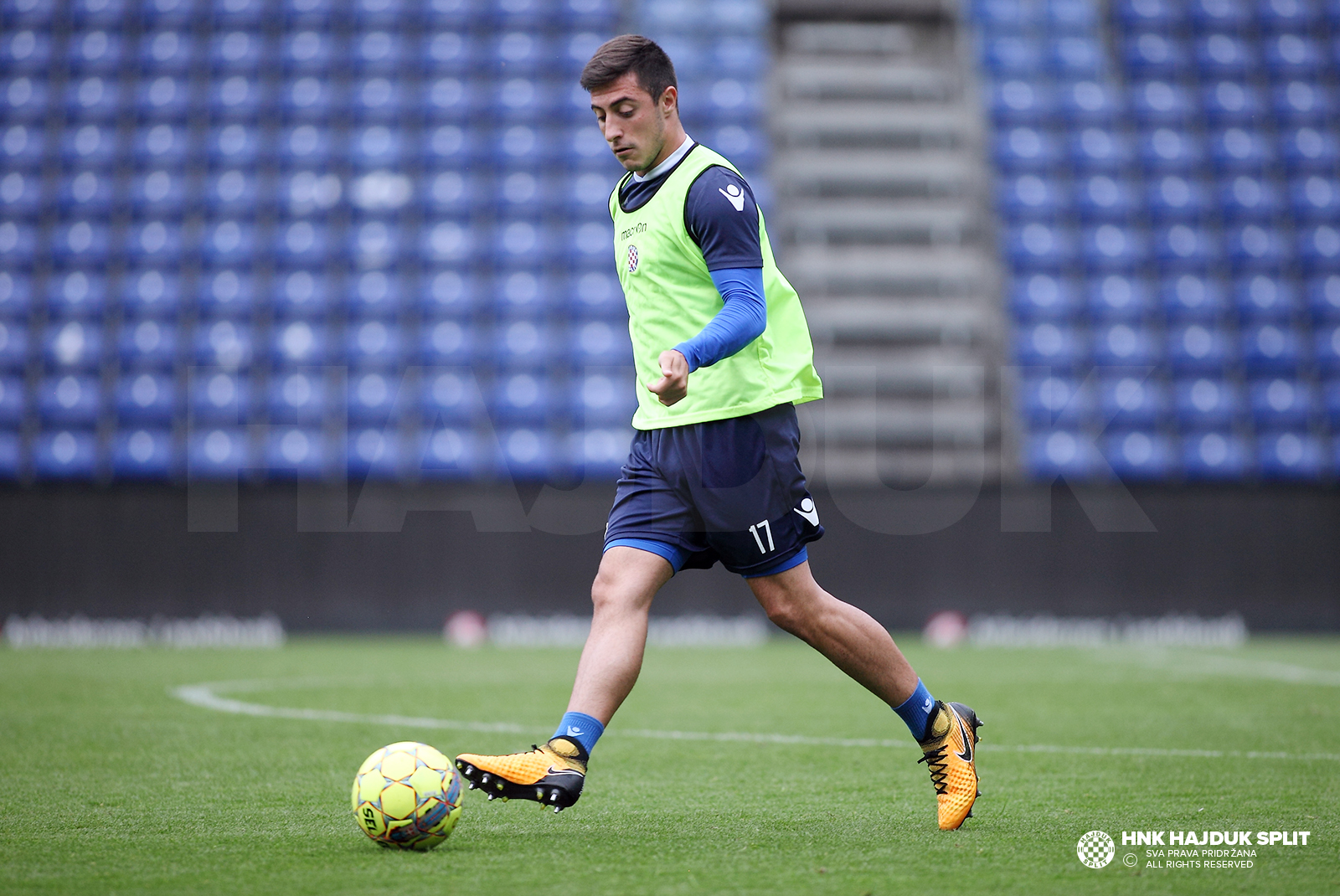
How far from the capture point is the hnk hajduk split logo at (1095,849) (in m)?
2.75

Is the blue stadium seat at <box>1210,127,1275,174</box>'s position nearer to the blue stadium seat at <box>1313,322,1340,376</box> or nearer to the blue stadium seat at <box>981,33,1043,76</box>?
the blue stadium seat at <box>1313,322,1340,376</box>

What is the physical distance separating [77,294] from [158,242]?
3.53 ft

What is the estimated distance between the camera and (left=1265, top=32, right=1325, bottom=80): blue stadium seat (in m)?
17.0

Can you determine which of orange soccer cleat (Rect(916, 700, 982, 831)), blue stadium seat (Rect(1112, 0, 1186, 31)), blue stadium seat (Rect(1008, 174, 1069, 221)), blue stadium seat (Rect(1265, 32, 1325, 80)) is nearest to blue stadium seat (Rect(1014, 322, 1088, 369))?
blue stadium seat (Rect(1008, 174, 1069, 221))

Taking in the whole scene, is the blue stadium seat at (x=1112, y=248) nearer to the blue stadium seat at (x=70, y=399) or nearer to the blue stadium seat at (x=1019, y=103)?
the blue stadium seat at (x=1019, y=103)

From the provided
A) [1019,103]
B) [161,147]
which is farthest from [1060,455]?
[161,147]

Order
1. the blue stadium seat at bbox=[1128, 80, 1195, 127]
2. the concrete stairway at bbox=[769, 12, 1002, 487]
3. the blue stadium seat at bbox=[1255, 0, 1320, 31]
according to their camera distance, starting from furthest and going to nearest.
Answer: the concrete stairway at bbox=[769, 12, 1002, 487], the blue stadium seat at bbox=[1255, 0, 1320, 31], the blue stadium seat at bbox=[1128, 80, 1195, 127]

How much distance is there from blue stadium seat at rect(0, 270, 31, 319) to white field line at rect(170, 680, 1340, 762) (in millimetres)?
9752

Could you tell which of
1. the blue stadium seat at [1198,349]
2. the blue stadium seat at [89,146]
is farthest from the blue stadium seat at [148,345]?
the blue stadium seat at [1198,349]

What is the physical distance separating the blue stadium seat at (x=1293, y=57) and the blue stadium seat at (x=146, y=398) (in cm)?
1416

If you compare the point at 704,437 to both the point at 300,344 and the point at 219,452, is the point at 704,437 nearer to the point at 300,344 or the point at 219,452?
the point at 219,452

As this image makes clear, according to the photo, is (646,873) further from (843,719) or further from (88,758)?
(843,719)

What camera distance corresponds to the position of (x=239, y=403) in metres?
14.0

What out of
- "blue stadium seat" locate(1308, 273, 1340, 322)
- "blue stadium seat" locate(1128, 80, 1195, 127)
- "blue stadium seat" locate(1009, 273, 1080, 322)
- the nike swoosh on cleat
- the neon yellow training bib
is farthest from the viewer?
"blue stadium seat" locate(1128, 80, 1195, 127)
